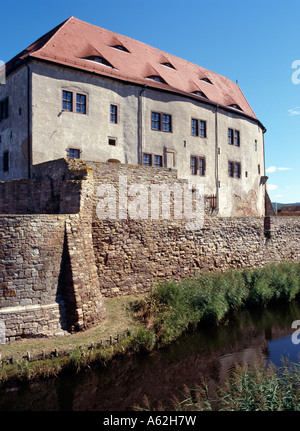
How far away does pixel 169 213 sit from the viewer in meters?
16.3

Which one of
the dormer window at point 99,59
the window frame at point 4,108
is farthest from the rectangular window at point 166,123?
the window frame at point 4,108

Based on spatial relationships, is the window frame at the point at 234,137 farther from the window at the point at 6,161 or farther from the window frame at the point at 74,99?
the window at the point at 6,161

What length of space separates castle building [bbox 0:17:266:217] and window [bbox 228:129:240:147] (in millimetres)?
81

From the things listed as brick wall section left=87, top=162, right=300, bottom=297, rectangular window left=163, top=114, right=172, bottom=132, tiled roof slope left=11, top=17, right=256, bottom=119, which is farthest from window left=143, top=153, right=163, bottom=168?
brick wall section left=87, top=162, right=300, bottom=297

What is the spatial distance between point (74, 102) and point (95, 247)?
9.03 meters

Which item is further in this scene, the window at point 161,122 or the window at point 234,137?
the window at point 234,137

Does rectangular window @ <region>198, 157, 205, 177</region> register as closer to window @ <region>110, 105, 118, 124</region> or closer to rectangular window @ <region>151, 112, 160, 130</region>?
rectangular window @ <region>151, 112, 160, 130</region>

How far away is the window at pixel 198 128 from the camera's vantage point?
24.8 m

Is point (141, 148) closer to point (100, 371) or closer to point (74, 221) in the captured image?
point (74, 221)

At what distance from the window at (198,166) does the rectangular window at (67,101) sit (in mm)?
9421

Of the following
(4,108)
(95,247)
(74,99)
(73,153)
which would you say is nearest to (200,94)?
(74,99)

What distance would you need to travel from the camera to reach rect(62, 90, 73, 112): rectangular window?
18484mm

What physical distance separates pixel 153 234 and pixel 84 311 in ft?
17.7
